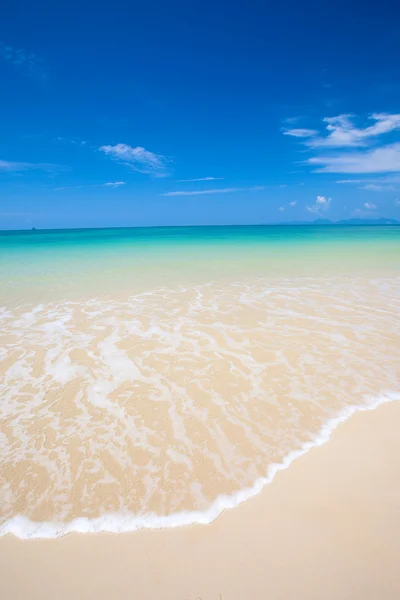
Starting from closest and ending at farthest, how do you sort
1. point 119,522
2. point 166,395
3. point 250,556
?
point 250,556, point 119,522, point 166,395

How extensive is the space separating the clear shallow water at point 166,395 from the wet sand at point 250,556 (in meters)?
0.18

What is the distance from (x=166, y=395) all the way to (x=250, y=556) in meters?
2.52

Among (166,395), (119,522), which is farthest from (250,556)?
(166,395)

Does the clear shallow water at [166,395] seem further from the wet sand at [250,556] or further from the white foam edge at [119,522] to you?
the wet sand at [250,556]

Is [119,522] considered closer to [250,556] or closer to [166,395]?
[250,556]

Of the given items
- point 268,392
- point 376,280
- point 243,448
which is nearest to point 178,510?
point 243,448

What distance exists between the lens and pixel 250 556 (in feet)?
7.55

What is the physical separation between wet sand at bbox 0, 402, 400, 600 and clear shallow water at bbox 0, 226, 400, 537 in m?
0.18

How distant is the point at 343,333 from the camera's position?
6.78m

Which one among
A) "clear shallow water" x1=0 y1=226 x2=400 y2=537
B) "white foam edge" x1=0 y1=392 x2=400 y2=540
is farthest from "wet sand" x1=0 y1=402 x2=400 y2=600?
"clear shallow water" x1=0 y1=226 x2=400 y2=537

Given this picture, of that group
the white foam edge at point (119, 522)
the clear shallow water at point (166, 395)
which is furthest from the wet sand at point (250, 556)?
the clear shallow water at point (166, 395)

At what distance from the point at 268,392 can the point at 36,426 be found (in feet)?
10.9

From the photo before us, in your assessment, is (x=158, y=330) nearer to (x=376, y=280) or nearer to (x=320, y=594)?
(x=320, y=594)

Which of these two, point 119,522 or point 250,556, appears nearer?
point 250,556
